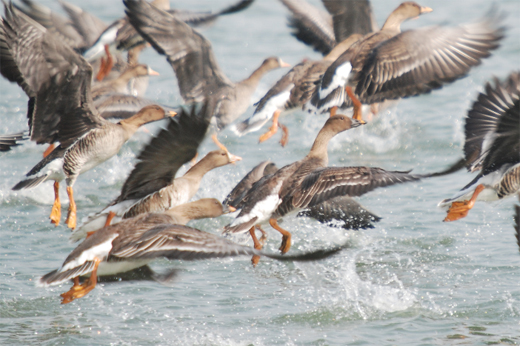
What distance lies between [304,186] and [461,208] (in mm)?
1951

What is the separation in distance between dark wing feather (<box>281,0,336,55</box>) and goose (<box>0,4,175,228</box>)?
564cm

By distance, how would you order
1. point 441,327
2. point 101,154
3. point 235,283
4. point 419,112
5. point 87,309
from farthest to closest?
point 419,112, point 101,154, point 235,283, point 87,309, point 441,327

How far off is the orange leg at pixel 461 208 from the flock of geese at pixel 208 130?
Result: 0.5 inches

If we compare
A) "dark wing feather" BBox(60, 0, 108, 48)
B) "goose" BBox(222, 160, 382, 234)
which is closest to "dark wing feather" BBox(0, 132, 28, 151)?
"goose" BBox(222, 160, 382, 234)

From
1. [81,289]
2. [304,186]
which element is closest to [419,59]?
[304,186]

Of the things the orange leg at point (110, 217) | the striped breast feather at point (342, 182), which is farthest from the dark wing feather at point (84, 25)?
the striped breast feather at point (342, 182)

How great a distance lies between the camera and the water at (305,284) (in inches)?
241

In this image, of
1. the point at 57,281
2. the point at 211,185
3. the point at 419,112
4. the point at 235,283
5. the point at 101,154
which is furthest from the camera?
the point at 419,112

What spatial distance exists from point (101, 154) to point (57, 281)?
2673 mm

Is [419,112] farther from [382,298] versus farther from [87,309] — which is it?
[87,309]

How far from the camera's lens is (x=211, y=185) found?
1020cm

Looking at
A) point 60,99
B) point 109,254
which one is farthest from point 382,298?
point 60,99

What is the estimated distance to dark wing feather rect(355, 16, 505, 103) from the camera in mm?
8438

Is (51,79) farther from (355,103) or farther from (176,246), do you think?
(355,103)
